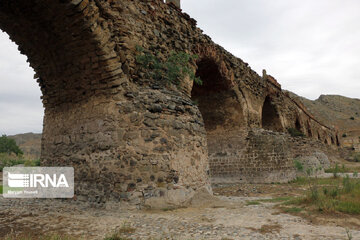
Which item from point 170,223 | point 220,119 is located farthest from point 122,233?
point 220,119

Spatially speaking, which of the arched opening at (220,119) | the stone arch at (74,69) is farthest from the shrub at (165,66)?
the arched opening at (220,119)

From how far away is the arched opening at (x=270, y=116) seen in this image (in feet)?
45.2

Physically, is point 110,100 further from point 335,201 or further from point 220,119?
point 220,119

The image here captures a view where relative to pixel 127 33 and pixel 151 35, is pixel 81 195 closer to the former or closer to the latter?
pixel 127 33

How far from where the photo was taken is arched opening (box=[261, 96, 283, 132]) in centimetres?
1376

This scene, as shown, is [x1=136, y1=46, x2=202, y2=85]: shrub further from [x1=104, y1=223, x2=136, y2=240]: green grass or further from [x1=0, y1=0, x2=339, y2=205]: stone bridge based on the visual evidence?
[x1=104, y1=223, x2=136, y2=240]: green grass

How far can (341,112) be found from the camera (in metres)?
53.0

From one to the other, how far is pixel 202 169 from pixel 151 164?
1.33 m

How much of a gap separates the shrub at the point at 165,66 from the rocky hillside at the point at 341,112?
3849 cm

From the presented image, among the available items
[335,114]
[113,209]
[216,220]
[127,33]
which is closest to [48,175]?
[113,209]

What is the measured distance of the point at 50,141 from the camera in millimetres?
→ 5559

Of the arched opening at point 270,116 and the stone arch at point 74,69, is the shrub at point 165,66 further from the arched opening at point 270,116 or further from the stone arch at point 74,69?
the arched opening at point 270,116

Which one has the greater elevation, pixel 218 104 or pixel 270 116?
pixel 218 104

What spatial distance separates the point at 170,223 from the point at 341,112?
5929 cm
